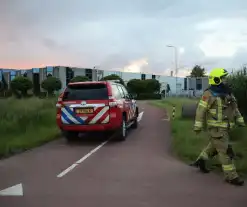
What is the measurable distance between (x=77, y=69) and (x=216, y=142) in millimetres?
65127

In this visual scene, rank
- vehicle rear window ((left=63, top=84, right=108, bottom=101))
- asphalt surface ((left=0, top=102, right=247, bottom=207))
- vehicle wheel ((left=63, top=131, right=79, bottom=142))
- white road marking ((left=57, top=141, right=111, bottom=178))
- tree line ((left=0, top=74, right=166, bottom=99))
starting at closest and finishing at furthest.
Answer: asphalt surface ((left=0, top=102, right=247, bottom=207))
white road marking ((left=57, top=141, right=111, bottom=178))
vehicle rear window ((left=63, top=84, right=108, bottom=101))
vehicle wheel ((left=63, top=131, right=79, bottom=142))
tree line ((left=0, top=74, right=166, bottom=99))

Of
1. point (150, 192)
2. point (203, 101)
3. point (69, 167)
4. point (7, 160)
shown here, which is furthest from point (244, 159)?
point (7, 160)

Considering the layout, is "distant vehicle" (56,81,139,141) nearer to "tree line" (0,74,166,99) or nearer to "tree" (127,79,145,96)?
"tree line" (0,74,166,99)

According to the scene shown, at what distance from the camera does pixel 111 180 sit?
281 inches

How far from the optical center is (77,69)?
233 feet

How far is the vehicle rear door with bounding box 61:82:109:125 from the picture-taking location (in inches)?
469

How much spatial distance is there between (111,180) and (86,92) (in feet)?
18.4

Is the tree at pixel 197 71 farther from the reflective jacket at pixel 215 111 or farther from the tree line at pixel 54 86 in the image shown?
the reflective jacket at pixel 215 111

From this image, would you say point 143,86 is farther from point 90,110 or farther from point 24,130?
point 90,110

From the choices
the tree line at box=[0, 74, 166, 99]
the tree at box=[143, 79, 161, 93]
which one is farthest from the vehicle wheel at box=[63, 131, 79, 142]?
the tree at box=[143, 79, 161, 93]

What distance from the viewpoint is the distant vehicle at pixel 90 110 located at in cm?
1192

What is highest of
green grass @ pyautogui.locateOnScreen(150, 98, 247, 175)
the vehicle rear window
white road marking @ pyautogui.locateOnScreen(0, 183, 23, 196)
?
→ the vehicle rear window

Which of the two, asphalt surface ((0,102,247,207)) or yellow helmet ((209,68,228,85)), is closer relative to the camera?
asphalt surface ((0,102,247,207))

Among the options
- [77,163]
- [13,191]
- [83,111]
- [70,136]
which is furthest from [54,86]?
[13,191]
